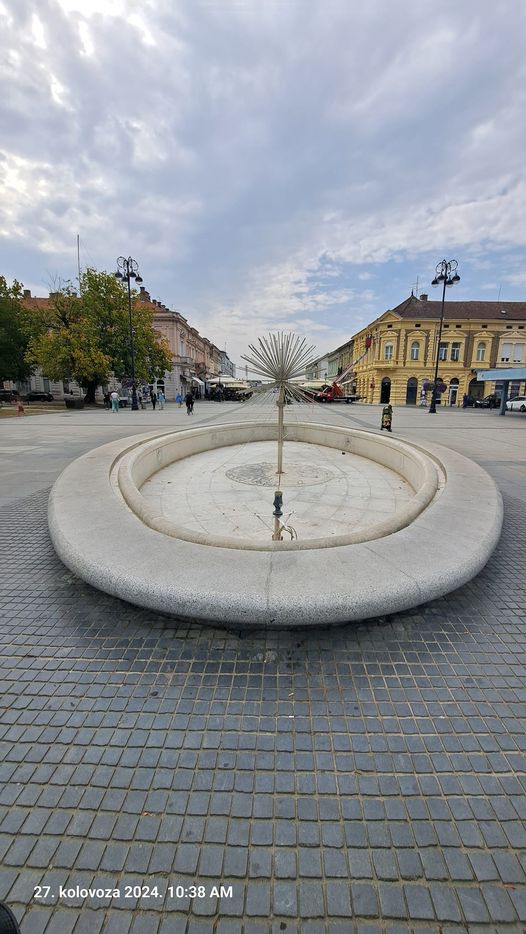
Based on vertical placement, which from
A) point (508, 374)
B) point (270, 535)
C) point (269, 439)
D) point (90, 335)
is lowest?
point (270, 535)

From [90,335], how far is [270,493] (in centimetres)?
3269

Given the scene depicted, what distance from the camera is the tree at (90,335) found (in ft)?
108

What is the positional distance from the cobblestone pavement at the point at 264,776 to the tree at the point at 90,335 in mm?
34117

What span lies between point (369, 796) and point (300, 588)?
1.41 metres

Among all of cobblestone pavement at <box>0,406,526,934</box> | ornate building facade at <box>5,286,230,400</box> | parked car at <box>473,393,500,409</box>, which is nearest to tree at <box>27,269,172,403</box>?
ornate building facade at <box>5,286,230,400</box>

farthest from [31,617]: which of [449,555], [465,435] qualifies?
[465,435]

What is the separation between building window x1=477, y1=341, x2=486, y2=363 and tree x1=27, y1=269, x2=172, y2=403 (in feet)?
128

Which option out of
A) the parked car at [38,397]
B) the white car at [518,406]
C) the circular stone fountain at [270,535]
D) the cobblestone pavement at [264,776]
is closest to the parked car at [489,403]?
the white car at [518,406]

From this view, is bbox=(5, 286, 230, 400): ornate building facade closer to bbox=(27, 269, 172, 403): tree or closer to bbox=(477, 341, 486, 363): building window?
bbox=(27, 269, 172, 403): tree

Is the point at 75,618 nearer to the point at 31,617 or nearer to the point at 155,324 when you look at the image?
the point at 31,617

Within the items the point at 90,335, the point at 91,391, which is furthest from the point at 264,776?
the point at 91,391

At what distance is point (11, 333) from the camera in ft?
133

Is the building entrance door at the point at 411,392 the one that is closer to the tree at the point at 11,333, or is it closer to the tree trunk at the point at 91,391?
the tree trunk at the point at 91,391

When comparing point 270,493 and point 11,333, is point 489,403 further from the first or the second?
point 11,333
